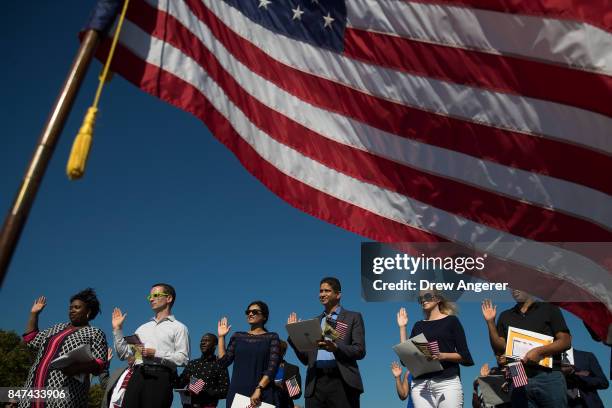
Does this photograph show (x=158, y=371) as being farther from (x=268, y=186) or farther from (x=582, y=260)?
(x=582, y=260)

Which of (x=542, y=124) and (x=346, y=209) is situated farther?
(x=346, y=209)

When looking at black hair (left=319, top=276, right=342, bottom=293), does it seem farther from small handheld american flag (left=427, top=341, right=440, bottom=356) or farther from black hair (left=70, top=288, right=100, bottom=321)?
black hair (left=70, top=288, right=100, bottom=321)

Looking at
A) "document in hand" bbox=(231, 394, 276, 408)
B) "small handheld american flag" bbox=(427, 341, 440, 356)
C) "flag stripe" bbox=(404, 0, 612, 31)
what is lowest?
"document in hand" bbox=(231, 394, 276, 408)

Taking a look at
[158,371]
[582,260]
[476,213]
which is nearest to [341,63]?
[476,213]

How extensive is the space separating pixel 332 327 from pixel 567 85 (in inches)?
153

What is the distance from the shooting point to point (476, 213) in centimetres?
380

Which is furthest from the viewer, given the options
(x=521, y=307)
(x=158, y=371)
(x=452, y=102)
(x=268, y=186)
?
(x=158, y=371)

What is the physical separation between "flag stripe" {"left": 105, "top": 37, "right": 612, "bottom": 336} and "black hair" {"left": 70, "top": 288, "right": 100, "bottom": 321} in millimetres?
3374

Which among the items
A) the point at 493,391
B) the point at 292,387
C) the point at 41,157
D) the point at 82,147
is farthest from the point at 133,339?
the point at 41,157

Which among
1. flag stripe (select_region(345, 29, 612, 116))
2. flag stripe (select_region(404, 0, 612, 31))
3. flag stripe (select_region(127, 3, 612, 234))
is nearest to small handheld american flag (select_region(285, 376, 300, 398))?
flag stripe (select_region(127, 3, 612, 234))

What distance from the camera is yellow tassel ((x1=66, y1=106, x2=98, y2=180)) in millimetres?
2707

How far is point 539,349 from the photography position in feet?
19.1

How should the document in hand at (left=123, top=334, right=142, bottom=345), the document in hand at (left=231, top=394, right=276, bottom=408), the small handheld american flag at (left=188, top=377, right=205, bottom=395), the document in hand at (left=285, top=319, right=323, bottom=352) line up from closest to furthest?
the document in hand at (left=285, top=319, right=323, bottom=352) < the document in hand at (left=123, top=334, right=142, bottom=345) < the document in hand at (left=231, top=394, right=276, bottom=408) < the small handheld american flag at (left=188, top=377, right=205, bottom=395)

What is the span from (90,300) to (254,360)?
76.0 inches
